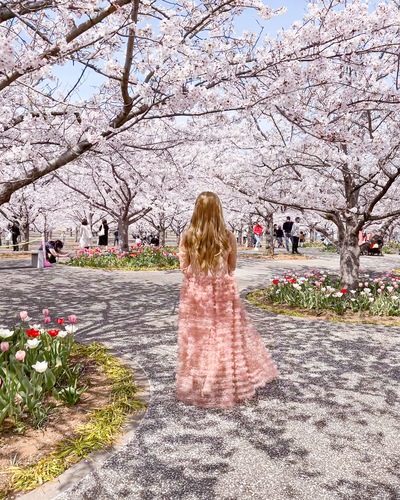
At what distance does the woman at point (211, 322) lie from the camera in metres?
3.85

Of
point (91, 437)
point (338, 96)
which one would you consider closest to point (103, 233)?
point (338, 96)

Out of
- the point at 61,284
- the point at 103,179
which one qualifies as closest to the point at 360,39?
the point at 61,284

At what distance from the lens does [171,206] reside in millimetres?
24969

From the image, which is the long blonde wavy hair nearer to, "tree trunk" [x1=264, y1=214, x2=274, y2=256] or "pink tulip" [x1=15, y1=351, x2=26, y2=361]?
"pink tulip" [x1=15, y1=351, x2=26, y2=361]

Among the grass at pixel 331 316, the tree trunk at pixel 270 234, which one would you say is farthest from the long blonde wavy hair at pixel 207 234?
the tree trunk at pixel 270 234

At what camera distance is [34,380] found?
350cm

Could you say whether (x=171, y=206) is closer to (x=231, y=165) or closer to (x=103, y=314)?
(x=231, y=165)

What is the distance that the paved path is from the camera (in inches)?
104

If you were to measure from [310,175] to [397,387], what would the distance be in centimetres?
819

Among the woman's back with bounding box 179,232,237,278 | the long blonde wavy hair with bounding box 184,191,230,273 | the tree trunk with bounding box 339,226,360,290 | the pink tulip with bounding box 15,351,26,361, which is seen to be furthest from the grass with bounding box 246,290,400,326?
the pink tulip with bounding box 15,351,26,361

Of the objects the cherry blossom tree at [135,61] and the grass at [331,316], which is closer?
the cherry blossom tree at [135,61]

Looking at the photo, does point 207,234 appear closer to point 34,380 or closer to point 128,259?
point 34,380

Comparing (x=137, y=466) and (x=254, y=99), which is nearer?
(x=137, y=466)

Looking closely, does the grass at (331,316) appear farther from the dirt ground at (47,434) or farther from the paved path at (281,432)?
the dirt ground at (47,434)
